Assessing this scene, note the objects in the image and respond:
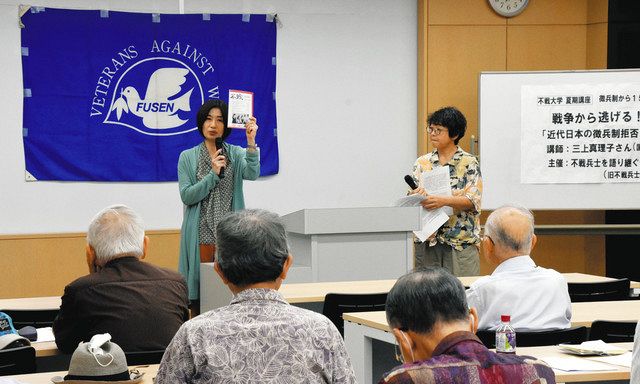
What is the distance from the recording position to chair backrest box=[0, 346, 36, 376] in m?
2.92

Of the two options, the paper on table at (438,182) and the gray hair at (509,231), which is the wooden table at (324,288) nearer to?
the paper on table at (438,182)

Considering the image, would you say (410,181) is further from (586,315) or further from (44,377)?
(44,377)

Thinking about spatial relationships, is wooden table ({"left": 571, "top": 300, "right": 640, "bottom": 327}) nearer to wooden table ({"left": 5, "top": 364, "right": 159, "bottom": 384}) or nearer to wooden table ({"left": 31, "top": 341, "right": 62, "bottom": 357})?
wooden table ({"left": 5, "top": 364, "right": 159, "bottom": 384})

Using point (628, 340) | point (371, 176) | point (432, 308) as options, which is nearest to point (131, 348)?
point (432, 308)

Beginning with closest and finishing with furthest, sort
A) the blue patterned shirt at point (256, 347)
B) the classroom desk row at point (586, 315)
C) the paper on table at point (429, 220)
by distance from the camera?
the blue patterned shirt at point (256, 347) → the classroom desk row at point (586, 315) → the paper on table at point (429, 220)

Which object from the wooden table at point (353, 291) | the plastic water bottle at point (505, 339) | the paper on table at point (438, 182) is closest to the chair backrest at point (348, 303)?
the wooden table at point (353, 291)

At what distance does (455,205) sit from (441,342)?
376 cm

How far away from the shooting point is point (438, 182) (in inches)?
223

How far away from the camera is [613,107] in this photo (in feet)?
24.7

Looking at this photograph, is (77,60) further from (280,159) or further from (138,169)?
(280,159)

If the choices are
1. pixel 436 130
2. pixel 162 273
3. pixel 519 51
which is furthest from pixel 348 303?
pixel 519 51

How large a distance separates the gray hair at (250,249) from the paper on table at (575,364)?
3.68 feet

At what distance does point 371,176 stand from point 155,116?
1.94m

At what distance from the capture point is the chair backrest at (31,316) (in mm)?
3898
